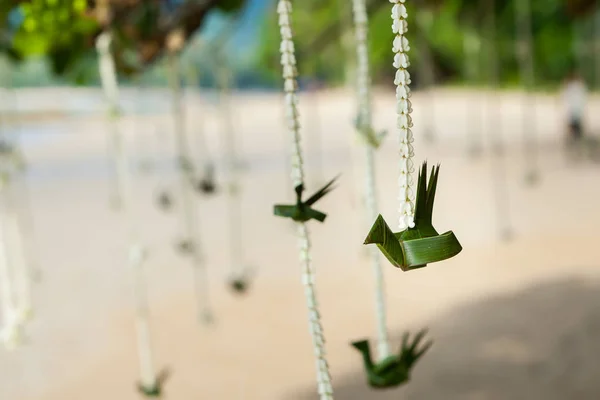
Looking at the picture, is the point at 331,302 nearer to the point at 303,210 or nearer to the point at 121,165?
the point at 121,165

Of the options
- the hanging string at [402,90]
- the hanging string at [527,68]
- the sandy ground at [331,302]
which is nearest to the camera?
the hanging string at [402,90]

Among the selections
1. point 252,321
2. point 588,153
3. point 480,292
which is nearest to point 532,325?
point 480,292

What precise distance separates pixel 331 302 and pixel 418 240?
6.74 ft

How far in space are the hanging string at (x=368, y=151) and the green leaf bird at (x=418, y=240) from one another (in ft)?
0.88

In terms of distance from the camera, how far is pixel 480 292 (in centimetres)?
236

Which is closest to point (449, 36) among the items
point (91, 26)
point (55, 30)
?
point (91, 26)

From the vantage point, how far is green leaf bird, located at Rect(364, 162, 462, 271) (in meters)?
0.38

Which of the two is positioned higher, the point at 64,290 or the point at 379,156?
the point at 379,156

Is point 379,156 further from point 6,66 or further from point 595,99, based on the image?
point 595,99

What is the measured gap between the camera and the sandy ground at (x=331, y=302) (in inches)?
70.7

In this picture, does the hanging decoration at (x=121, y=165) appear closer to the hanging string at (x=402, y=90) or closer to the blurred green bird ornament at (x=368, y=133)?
the blurred green bird ornament at (x=368, y=133)

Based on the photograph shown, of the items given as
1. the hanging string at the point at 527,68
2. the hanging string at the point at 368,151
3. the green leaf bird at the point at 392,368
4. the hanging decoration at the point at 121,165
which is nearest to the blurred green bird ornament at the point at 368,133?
the hanging string at the point at 368,151

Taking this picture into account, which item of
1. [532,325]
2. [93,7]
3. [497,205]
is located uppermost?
[93,7]

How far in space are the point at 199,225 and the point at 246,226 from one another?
0.28 meters
